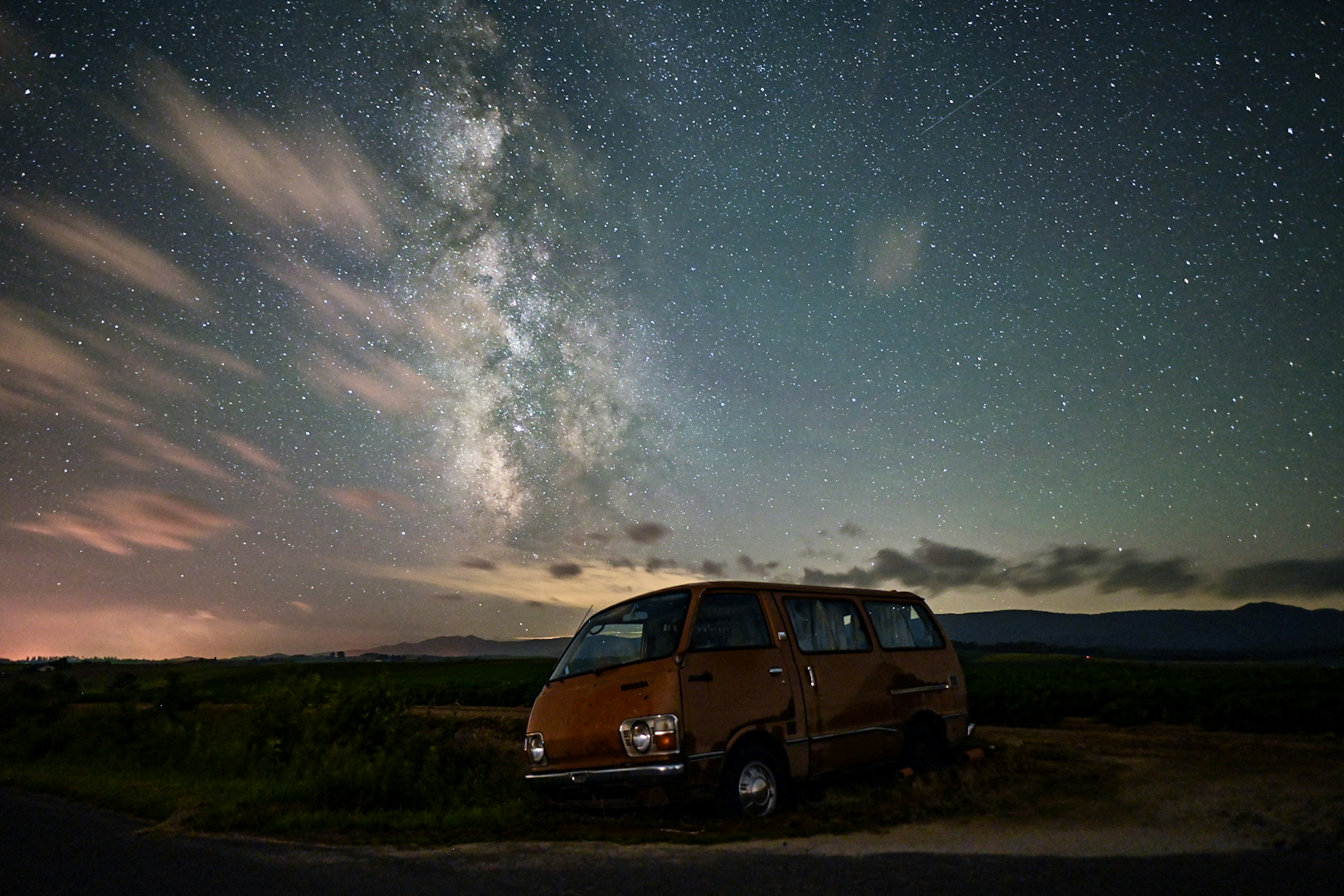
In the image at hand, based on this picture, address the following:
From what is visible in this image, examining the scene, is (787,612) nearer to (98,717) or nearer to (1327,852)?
(1327,852)

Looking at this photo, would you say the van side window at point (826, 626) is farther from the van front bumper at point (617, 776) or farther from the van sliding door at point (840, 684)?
the van front bumper at point (617, 776)

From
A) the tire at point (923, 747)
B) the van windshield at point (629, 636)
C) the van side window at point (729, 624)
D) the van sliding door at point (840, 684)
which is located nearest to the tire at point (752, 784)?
the van sliding door at point (840, 684)

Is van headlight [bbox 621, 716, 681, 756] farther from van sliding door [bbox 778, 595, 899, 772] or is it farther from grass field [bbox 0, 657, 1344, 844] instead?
van sliding door [bbox 778, 595, 899, 772]

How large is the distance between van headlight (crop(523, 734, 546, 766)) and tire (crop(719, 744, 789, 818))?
6.00 feet

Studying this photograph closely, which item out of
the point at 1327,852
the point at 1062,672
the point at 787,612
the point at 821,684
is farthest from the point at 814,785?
the point at 1062,672

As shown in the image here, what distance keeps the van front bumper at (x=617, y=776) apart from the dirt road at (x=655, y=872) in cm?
65

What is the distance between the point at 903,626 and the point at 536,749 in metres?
4.19

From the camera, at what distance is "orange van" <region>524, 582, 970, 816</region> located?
7.14 m

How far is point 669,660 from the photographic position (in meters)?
7.28

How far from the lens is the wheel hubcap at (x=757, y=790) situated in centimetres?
734

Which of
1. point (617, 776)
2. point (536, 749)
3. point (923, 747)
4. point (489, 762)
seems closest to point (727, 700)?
point (617, 776)

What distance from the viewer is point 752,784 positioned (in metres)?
7.44

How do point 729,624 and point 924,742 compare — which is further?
point 924,742

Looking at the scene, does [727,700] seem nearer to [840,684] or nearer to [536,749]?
[840,684]
